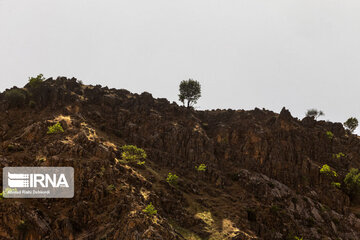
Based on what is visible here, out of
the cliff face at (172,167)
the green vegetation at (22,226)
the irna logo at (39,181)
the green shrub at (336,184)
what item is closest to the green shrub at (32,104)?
the cliff face at (172,167)

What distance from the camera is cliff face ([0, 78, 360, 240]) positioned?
42.4 meters

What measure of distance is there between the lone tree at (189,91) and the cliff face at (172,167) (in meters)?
8.09

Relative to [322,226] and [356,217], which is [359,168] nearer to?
[356,217]

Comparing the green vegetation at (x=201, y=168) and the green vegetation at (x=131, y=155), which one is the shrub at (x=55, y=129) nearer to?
the green vegetation at (x=131, y=155)

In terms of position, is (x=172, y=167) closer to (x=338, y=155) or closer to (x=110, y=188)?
(x=110, y=188)

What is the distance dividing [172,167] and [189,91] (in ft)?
134

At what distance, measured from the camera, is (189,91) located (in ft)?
327

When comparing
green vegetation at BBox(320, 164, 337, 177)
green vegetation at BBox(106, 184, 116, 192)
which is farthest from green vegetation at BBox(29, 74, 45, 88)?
green vegetation at BBox(320, 164, 337, 177)

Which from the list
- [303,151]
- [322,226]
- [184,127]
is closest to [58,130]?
[184,127]

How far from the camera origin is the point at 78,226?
137 feet

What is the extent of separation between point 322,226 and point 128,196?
150 feet

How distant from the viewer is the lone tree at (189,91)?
99.7 metres

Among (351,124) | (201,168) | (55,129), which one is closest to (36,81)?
(55,129)

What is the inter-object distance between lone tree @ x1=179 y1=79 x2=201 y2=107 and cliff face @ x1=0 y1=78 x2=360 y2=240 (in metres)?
8.09
